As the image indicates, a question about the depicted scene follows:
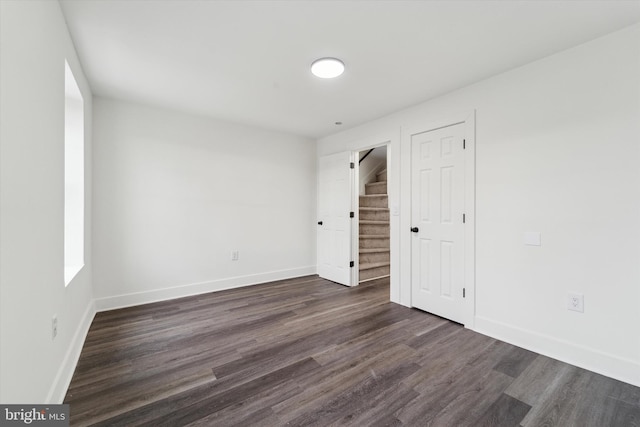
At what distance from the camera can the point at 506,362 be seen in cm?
205

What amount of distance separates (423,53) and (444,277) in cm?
219

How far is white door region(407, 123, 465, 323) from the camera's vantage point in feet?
8.99

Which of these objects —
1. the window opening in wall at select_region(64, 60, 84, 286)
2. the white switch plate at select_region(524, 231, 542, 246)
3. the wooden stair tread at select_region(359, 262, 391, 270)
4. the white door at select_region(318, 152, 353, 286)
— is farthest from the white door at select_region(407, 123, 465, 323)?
the window opening in wall at select_region(64, 60, 84, 286)

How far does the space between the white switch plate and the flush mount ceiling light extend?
2.17 m

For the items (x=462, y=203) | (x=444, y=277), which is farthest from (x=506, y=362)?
(x=462, y=203)

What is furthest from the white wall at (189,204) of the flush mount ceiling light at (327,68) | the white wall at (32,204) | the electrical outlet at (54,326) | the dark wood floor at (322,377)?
the flush mount ceiling light at (327,68)

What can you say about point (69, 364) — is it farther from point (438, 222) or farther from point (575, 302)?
point (575, 302)

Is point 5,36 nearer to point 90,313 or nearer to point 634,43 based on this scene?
point 90,313

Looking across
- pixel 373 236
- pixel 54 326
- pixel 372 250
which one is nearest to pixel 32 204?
pixel 54 326

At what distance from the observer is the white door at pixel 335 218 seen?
4.13 metres

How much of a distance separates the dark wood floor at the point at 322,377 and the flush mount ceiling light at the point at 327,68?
95.0 inches

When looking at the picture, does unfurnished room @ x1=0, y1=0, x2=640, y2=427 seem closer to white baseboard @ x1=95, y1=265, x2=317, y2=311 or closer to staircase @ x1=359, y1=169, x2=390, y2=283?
white baseboard @ x1=95, y1=265, x2=317, y2=311

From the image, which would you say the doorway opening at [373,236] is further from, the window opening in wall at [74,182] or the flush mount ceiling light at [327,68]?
the window opening in wall at [74,182]

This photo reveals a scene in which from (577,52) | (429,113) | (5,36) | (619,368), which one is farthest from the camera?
(429,113)
